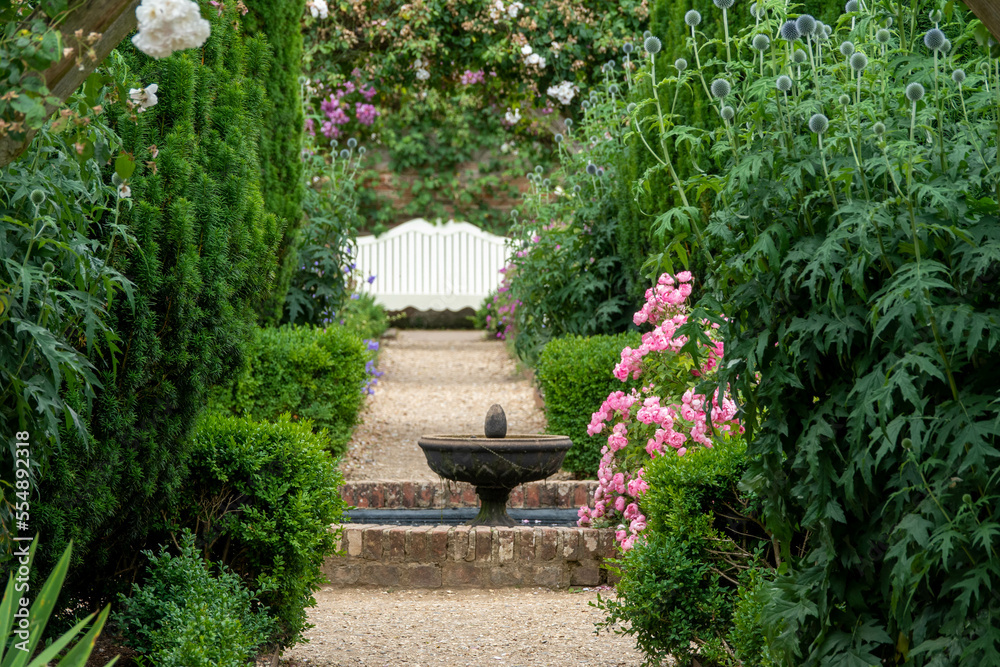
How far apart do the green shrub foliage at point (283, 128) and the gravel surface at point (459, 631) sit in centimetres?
231

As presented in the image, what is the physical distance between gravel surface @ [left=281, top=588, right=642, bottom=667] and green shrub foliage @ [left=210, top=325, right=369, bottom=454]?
1.63 meters

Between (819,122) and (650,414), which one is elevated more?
(819,122)

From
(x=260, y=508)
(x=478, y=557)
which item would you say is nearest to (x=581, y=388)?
(x=478, y=557)

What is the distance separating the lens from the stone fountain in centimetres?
488

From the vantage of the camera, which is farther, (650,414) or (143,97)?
(650,414)

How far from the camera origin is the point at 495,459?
16.0ft

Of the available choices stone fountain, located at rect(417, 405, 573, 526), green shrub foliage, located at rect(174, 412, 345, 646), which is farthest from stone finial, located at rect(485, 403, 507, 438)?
green shrub foliage, located at rect(174, 412, 345, 646)

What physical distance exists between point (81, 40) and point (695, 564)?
93.6 inches

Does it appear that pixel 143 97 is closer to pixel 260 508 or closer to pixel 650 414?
pixel 260 508

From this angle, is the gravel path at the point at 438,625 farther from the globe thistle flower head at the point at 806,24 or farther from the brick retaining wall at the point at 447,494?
the globe thistle flower head at the point at 806,24

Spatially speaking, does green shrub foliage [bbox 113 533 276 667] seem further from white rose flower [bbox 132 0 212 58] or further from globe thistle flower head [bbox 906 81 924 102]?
globe thistle flower head [bbox 906 81 924 102]

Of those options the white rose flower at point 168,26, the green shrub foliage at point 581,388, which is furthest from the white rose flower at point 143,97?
the green shrub foliage at point 581,388

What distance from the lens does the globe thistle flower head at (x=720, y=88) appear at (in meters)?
2.39

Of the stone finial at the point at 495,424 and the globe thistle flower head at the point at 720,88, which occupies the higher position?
the globe thistle flower head at the point at 720,88
